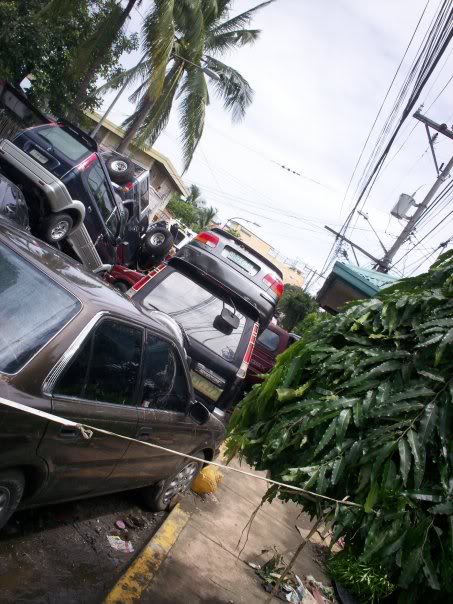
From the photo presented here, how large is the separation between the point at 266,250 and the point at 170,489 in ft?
192

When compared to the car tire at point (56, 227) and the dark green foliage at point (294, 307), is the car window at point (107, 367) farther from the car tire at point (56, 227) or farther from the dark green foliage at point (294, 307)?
the dark green foliage at point (294, 307)

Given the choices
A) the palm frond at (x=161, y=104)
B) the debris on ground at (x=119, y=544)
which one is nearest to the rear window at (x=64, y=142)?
the debris on ground at (x=119, y=544)

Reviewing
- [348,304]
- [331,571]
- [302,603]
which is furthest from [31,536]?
[331,571]

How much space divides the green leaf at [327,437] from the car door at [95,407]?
147cm

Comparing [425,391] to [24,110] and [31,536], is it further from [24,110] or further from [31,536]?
[24,110]

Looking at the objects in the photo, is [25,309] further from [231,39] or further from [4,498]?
[231,39]

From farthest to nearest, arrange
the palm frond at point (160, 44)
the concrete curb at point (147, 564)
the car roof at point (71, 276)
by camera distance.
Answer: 1. the palm frond at point (160, 44)
2. the concrete curb at point (147, 564)
3. the car roof at point (71, 276)

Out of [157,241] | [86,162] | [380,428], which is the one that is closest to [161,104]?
[157,241]

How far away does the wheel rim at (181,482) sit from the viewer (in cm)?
511

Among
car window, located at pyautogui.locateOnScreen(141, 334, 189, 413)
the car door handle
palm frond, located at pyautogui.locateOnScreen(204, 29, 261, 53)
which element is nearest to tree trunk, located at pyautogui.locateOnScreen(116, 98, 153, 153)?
palm frond, located at pyautogui.locateOnScreen(204, 29, 261, 53)

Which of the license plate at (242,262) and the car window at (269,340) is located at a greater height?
the license plate at (242,262)

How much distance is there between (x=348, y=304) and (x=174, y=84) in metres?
15.8

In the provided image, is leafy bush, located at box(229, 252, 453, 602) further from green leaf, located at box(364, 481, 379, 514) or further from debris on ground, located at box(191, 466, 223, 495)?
debris on ground, located at box(191, 466, 223, 495)

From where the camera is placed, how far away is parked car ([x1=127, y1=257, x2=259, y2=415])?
22.5 feet
